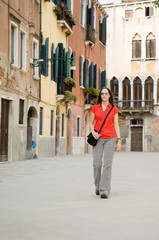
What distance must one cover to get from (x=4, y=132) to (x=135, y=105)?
23832mm

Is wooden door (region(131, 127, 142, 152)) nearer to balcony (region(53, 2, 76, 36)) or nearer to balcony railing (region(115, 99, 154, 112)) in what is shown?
balcony railing (region(115, 99, 154, 112))

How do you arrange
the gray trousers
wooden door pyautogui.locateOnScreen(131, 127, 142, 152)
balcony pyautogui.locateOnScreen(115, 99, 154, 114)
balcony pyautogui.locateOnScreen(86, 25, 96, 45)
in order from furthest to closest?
wooden door pyautogui.locateOnScreen(131, 127, 142, 152)
balcony pyautogui.locateOnScreen(115, 99, 154, 114)
balcony pyautogui.locateOnScreen(86, 25, 96, 45)
the gray trousers

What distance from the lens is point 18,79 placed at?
18.0 meters

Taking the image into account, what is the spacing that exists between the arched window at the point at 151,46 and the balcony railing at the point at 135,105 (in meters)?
3.89

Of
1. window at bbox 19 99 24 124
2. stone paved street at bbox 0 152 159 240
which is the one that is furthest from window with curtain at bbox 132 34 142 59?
stone paved street at bbox 0 152 159 240

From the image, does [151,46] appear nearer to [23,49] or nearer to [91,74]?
[91,74]

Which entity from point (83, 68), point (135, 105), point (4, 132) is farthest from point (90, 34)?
point (4, 132)

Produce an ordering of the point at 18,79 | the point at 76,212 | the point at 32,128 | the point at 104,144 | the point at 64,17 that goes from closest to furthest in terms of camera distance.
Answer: the point at 76,212 → the point at 104,144 → the point at 18,79 → the point at 32,128 → the point at 64,17

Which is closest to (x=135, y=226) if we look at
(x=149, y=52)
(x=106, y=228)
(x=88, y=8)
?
(x=106, y=228)

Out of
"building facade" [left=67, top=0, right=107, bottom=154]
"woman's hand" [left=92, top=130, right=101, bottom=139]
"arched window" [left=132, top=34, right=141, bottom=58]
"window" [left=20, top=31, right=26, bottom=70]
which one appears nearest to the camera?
"woman's hand" [left=92, top=130, right=101, bottom=139]

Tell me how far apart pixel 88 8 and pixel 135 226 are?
27101 millimetres

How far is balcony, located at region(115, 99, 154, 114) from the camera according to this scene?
38844mm

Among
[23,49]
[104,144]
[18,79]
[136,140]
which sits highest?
[23,49]

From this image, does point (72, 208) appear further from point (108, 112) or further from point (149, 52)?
point (149, 52)
